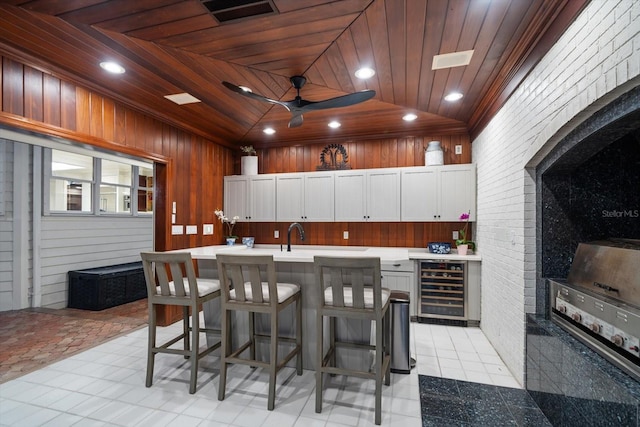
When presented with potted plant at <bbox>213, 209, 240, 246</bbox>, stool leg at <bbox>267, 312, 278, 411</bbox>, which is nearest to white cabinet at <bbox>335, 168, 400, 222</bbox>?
potted plant at <bbox>213, 209, 240, 246</bbox>

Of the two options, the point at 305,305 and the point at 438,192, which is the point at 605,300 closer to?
the point at 305,305

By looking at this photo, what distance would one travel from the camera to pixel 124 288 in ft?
16.7

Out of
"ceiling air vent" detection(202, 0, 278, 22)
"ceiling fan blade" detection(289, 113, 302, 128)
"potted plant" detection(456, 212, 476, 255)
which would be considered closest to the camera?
"ceiling air vent" detection(202, 0, 278, 22)

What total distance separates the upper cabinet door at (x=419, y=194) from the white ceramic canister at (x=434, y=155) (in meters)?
0.12

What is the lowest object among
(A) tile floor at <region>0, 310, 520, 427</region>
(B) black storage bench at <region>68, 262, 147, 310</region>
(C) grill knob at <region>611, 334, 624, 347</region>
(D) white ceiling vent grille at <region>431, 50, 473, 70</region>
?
(A) tile floor at <region>0, 310, 520, 427</region>

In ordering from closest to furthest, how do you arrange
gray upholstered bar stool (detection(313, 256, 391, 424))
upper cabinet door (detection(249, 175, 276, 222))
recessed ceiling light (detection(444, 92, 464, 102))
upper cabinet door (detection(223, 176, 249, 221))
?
gray upholstered bar stool (detection(313, 256, 391, 424)) < recessed ceiling light (detection(444, 92, 464, 102)) < upper cabinet door (detection(249, 175, 276, 222)) < upper cabinet door (detection(223, 176, 249, 221))

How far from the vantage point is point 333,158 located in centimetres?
502

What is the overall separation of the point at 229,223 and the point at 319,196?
1.64 m

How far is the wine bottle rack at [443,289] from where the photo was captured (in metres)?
3.94

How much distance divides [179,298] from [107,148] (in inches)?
73.1

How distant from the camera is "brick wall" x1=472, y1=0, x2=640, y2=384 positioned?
144 centimetres

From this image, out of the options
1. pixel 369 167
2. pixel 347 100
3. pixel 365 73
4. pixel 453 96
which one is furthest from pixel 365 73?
pixel 369 167

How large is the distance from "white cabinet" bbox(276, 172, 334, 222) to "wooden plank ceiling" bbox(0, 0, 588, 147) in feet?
4.69

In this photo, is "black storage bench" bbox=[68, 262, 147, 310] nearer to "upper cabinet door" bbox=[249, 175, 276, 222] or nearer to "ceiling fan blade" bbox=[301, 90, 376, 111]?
"upper cabinet door" bbox=[249, 175, 276, 222]
